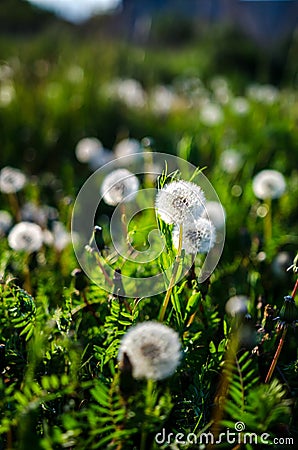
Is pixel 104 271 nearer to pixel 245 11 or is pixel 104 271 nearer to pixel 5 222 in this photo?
pixel 5 222

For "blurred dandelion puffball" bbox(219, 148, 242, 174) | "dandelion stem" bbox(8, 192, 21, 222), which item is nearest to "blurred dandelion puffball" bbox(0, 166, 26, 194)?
"dandelion stem" bbox(8, 192, 21, 222)

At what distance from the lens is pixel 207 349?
35.3 inches

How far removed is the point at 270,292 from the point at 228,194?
18.3 inches

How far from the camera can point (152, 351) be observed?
0.67m

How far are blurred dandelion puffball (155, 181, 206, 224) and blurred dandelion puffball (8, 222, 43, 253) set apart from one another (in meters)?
0.46

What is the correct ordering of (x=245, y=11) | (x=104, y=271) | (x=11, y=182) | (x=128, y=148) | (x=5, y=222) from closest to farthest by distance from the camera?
(x=104, y=271) → (x=5, y=222) → (x=11, y=182) → (x=128, y=148) → (x=245, y=11)

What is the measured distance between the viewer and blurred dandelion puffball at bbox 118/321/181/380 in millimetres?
655

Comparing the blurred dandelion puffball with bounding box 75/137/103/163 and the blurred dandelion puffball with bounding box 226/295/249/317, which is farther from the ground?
the blurred dandelion puffball with bounding box 75/137/103/163

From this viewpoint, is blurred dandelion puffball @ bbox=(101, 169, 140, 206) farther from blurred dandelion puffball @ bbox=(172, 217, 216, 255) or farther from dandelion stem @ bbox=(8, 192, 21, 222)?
dandelion stem @ bbox=(8, 192, 21, 222)

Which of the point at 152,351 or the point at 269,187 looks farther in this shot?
the point at 269,187

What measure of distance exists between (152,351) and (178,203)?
233mm

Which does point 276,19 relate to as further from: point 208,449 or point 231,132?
point 208,449

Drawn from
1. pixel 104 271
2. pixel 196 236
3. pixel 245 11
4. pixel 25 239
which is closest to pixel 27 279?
pixel 25 239

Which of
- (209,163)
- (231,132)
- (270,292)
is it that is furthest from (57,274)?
(231,132)
